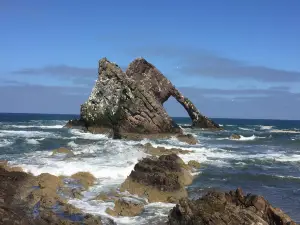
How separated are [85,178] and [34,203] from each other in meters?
5.44

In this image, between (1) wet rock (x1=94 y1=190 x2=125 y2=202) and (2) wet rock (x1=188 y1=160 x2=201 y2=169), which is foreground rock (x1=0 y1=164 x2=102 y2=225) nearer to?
(1) wet rock (x1=94 y1=190 x2=125 y2=202)

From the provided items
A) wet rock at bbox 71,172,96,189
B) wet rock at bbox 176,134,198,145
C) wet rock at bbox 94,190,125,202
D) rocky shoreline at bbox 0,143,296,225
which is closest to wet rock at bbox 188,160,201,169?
rocky shoreline at bbox 0,143,296,225

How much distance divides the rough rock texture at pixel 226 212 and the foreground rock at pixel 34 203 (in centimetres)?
273

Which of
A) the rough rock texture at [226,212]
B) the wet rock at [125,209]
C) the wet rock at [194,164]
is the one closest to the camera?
the rough rock texture at [226,212]

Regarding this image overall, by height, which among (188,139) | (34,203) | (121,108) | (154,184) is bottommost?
(34,203)

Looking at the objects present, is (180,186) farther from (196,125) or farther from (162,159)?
(196,125)

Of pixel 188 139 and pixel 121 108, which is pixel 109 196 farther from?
pixel 121 108

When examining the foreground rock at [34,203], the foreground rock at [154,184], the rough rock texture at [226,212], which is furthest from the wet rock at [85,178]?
the rough rock texture at [226,212]

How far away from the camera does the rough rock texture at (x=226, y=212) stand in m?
10.5

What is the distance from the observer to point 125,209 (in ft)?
44.3

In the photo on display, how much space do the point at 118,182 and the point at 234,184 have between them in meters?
6.22

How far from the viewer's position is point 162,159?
854 inches

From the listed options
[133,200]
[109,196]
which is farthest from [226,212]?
[109,196]

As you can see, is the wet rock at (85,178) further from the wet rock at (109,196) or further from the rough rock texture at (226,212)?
the rough rock texture at (226,212)
